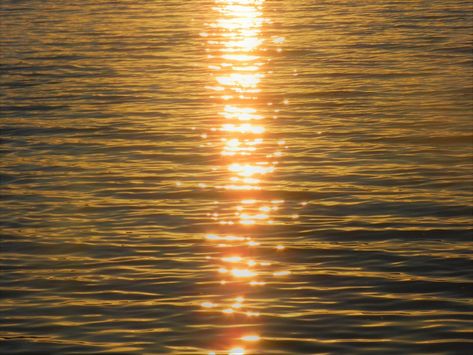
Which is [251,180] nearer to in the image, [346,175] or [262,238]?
[346,175]

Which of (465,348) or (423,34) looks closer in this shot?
(465,348)

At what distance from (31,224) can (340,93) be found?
37.4 ft

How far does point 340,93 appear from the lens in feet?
93.6

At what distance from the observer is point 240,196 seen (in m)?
20.0

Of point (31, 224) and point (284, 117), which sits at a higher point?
point (284, 117)

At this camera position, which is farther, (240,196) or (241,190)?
(241,190)

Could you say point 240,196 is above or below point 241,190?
below

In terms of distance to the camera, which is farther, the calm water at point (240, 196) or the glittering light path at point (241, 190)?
the glittering light path at point (241, 190)

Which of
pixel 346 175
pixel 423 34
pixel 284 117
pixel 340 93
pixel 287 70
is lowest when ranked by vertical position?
pixel 346 175

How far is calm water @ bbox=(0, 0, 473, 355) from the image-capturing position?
14289mm

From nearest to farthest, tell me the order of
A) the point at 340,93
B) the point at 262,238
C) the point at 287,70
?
the point at 262,238, the point at 340,93, the point at 287,70

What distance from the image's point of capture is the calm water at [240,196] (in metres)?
14.3

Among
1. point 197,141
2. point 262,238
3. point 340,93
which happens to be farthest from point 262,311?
point 340,93

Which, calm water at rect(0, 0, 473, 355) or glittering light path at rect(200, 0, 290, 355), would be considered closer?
calm water at rect(0, 0, 473, 355)
